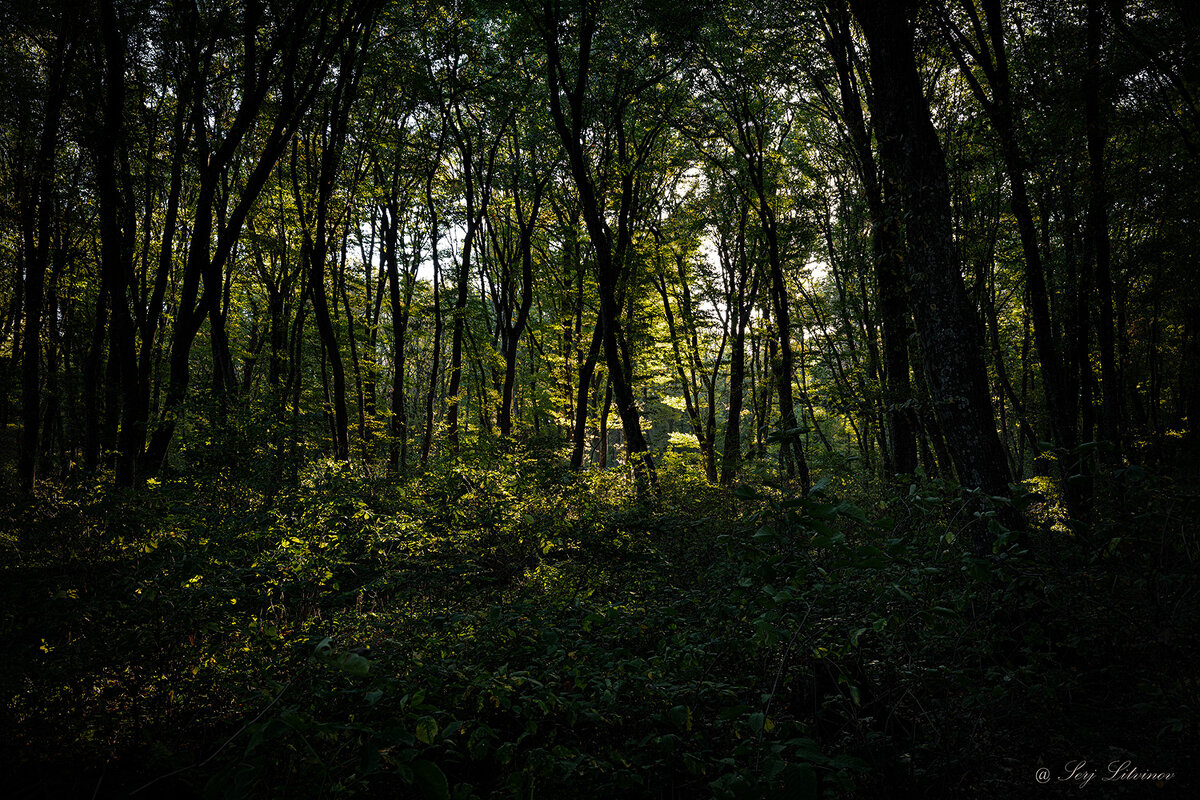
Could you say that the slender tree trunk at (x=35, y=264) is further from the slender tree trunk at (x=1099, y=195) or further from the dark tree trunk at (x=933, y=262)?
the slender tree trunk at (x=1099, y=195)

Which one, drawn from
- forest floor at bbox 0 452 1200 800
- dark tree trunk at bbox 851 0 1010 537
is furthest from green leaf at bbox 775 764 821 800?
dark tree trunk at bbox 851 0 1010 537

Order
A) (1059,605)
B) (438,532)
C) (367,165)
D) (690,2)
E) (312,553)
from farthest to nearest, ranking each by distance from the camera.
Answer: (367,165) < (690,2) < (438,532) < (312,553) < (1059,605)

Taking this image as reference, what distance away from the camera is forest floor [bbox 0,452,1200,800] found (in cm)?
245

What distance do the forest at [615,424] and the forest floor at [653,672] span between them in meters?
0.04

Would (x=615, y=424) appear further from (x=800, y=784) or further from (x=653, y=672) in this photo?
(x=800, y=784)

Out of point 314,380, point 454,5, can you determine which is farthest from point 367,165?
point 314,380

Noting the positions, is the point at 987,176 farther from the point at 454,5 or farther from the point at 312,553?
the point at 312,553

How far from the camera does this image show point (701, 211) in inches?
719

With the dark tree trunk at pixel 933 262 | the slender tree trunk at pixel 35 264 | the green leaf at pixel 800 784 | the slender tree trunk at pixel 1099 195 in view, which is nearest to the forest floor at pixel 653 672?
the green leaf at pixel 800 784

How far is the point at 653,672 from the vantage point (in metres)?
3.24

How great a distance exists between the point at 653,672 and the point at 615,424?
18.2 m

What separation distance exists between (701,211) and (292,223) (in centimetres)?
1341

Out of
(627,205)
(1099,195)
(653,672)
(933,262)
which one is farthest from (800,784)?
(627,205)

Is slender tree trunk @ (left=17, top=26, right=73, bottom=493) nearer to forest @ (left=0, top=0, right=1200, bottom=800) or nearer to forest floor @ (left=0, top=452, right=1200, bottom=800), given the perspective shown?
forest @ (left=0, top=0, right=1200, bottom=800)
